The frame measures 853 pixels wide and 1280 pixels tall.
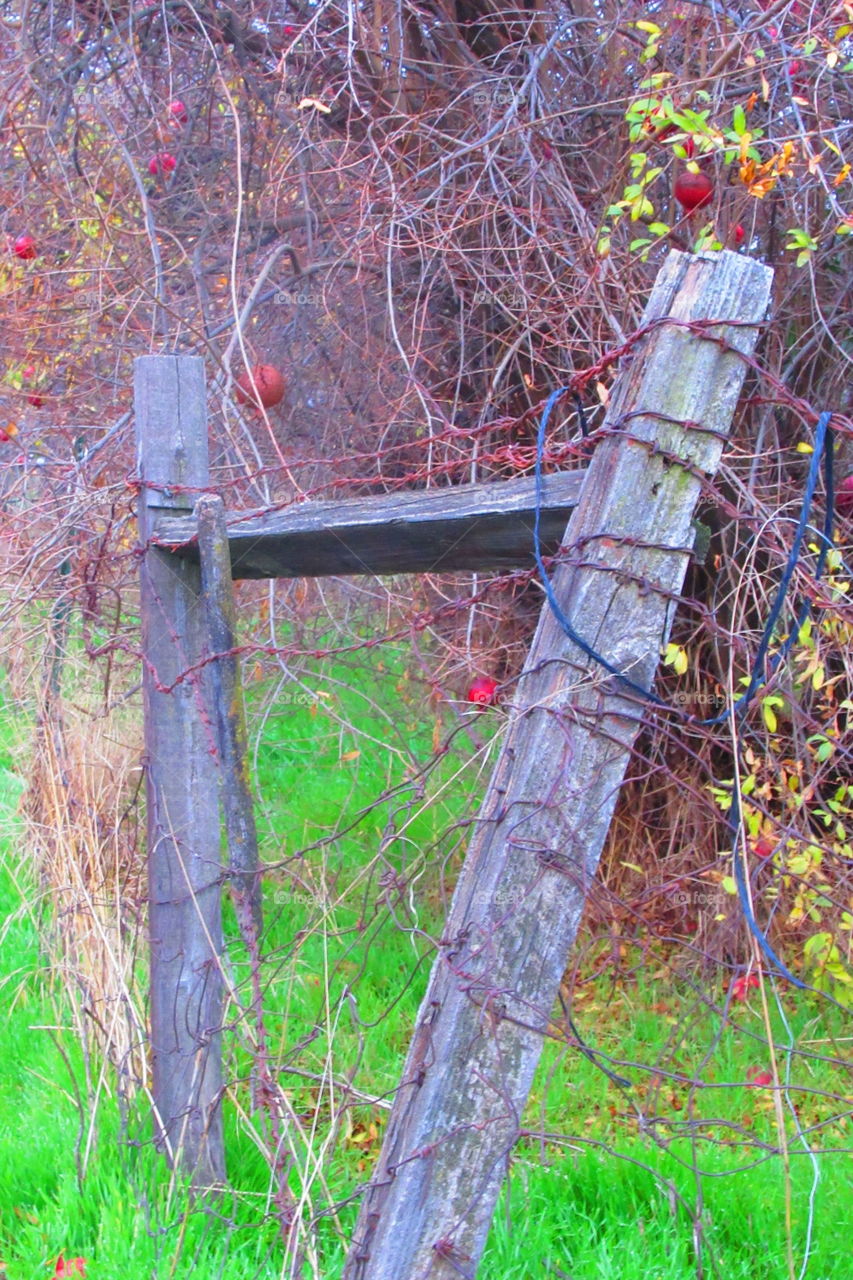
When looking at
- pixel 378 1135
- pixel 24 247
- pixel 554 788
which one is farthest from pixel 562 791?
pixel 24 247

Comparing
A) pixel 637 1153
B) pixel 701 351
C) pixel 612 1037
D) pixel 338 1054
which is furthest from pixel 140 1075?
pixel 701 351

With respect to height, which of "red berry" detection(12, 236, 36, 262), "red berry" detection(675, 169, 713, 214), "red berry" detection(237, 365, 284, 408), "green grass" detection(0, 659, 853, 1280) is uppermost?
"red berry" detection(675, 169, 713, 214)

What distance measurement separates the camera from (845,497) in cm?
361

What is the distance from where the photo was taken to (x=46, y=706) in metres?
3.67

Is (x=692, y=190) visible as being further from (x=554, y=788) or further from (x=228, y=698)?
(x=554, y=788)

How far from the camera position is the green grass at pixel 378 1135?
2.39m

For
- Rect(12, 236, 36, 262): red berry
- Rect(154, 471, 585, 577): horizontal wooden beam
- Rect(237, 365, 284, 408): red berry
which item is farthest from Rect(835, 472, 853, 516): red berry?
Rect(12, 236, 36, 262): red berry

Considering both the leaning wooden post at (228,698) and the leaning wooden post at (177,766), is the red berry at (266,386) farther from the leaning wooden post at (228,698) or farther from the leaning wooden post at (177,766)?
the leaning wooden post at (228,698)

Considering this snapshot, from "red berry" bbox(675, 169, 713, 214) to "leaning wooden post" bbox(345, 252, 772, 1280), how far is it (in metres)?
1.99

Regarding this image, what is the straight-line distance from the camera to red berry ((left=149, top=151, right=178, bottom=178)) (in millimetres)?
A: 4555

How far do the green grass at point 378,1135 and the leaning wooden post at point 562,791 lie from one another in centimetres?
20

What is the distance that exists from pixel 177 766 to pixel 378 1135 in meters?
1.20

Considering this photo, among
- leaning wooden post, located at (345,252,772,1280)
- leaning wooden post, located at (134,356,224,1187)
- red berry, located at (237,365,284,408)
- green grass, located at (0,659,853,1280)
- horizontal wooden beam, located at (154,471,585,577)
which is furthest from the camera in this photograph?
red berry, located at (237,365,284,408)

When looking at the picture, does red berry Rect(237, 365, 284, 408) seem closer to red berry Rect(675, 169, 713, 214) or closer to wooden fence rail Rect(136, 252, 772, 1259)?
red berry Rect(675, 169, 713, 214)
